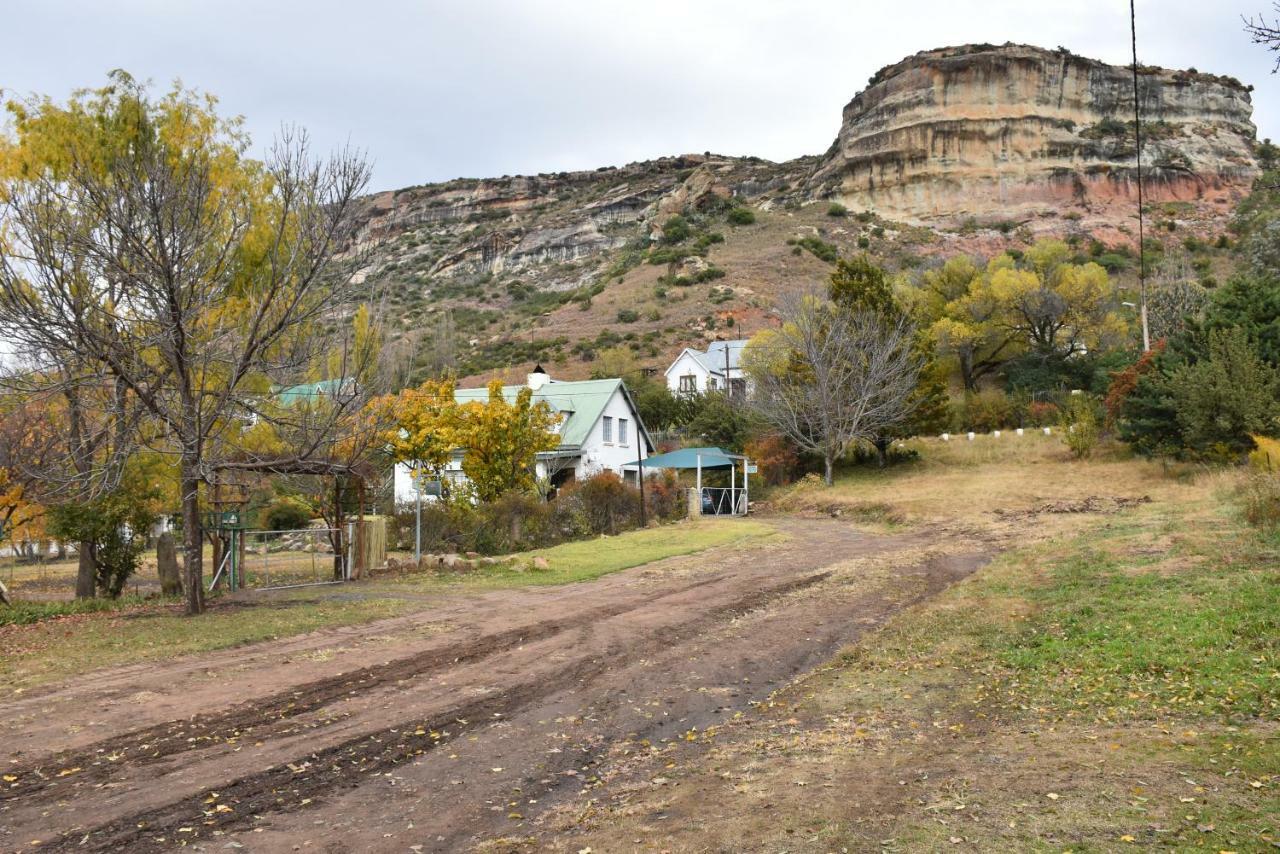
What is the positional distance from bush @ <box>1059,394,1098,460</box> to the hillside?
115 feet

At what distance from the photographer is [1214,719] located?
7.05m

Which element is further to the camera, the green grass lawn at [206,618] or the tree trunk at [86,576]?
the tree trunk at [86,576]

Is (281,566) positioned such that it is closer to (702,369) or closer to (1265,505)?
(1265,505)

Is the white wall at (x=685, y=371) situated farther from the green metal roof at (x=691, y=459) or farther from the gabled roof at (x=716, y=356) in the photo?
the green metal roof at (x=691, y=459)

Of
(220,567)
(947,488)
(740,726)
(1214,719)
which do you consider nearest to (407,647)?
(740,726)

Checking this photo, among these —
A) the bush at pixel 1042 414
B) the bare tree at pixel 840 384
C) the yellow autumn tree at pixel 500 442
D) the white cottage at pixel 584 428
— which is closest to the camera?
the yellow autumn tree at pixel 500 442

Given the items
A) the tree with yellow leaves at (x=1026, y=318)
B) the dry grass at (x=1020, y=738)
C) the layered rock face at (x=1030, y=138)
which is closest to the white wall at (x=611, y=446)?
the tree with yellow leaves at (x=1026, y=318)

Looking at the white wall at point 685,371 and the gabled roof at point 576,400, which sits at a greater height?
the white wall at point 685,371

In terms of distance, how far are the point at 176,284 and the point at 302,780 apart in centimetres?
956

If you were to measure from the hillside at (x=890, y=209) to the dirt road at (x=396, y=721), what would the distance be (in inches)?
2198

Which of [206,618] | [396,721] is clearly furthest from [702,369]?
[396,721]

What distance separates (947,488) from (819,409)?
7.08 metres

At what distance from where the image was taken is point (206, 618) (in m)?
14.2

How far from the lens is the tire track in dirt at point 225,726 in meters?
6.82
